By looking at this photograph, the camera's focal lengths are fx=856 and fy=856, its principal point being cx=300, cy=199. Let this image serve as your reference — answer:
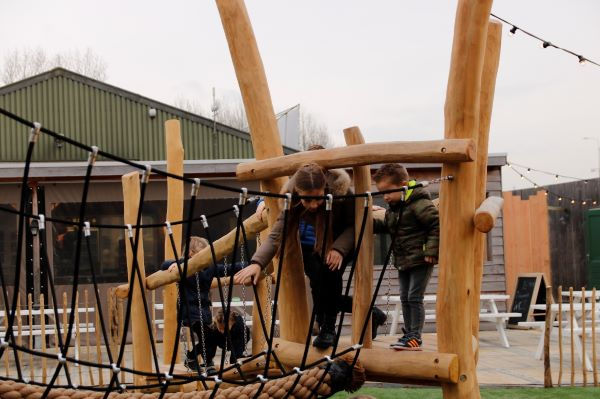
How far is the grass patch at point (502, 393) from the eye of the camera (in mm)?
6699

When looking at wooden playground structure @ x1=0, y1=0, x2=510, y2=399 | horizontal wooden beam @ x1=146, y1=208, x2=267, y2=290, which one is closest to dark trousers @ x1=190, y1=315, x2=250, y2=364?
horizontal wooden beam @ x1=146, y1=208, x2=267, y2=290

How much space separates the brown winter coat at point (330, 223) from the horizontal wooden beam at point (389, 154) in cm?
13

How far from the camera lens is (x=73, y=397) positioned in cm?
337

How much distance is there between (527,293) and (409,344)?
9.05m

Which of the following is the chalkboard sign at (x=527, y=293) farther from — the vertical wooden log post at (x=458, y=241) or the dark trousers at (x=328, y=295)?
the vertical wooden log post at (x=458, y=241)

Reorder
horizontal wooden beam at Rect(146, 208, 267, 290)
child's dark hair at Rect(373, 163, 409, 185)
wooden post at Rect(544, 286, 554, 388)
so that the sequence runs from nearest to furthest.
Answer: child's dark hair at Rect(373, 163, 409, 185) < horizontal wooden beam at Rect(146, 208, 267, 290) < wooden post at Rect(544, 286, 554, 388)

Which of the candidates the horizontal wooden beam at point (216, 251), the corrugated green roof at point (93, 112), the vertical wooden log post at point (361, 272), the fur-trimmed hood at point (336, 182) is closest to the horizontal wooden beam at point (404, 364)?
the vertical wooden log post at point (361, 272)

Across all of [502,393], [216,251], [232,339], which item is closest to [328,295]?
[216,251]

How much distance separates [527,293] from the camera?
12398 millimetres

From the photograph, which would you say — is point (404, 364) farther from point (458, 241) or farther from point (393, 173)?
point (393, 173)

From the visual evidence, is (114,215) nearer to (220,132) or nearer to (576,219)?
(220,132)

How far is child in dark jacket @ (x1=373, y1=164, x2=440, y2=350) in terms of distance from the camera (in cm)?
398

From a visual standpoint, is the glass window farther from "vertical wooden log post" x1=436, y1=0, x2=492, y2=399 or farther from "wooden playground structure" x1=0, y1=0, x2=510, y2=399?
"vertical wooden log post" x1=436, y1=0, x2=492, y2=399

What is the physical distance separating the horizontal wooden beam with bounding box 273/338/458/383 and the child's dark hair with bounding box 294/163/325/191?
770mm
